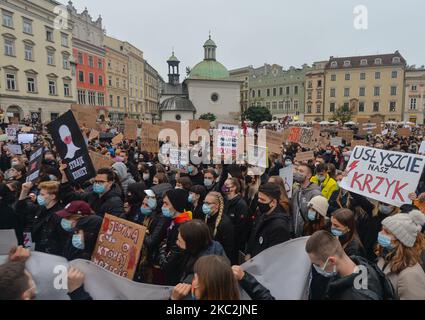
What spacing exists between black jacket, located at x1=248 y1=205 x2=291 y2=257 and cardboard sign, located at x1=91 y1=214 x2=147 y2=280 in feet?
4.57

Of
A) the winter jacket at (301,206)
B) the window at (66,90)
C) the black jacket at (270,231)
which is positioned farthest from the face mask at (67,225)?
the window at (66,90)

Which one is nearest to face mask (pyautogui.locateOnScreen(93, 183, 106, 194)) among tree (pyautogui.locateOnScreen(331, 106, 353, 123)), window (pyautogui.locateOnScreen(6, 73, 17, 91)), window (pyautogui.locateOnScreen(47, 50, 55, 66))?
window (pyautogui.locateOnScreen(6, 73, 17, 91))

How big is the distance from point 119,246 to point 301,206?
266cm

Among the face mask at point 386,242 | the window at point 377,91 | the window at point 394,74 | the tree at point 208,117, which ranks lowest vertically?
the face mask at point 386,242

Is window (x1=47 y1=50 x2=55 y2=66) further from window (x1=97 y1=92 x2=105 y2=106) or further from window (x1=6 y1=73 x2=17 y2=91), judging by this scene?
window (x1=97 y1=92 x2=105 y2=106)

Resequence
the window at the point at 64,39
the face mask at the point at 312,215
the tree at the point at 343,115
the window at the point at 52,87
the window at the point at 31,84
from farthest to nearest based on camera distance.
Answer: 1. the tree at the point at 343,115
2. the window at the point at 64,39
3. the window at the point at 52,87
4. the window at the point at 31,84
5. the face mask at the point at 312,215

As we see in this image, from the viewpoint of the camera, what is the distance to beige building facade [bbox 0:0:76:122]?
106 ft

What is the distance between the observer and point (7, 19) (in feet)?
106

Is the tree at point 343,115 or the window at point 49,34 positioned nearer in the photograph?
the window at point 49,34

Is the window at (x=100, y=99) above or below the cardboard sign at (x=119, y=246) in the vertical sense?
above

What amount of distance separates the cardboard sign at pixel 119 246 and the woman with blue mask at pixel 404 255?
2.16 meters

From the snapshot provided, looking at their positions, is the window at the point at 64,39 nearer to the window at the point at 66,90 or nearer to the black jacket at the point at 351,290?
the window at the point at 66,90

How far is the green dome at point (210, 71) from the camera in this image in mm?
63406
